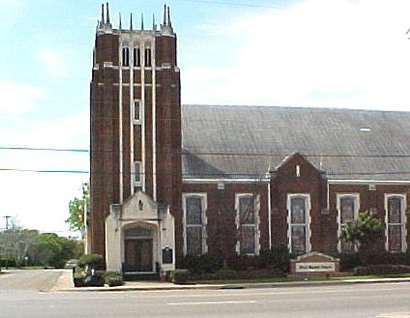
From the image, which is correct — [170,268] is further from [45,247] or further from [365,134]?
[45,247]

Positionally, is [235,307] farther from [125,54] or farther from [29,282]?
[29,282]

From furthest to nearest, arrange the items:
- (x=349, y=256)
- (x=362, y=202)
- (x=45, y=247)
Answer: (x=45, y=247) → (x=362, y=202) → (x=349, y=256)

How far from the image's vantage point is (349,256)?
5172cm

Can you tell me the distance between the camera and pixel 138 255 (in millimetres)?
49094

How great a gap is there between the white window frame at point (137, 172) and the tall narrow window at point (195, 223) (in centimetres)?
385

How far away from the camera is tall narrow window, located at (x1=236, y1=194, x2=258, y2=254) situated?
52.3 metres

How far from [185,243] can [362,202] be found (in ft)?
43.6

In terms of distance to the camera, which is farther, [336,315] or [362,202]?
[362,202]

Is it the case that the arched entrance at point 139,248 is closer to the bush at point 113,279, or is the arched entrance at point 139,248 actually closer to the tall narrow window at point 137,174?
the tall narrow window at point 137,174

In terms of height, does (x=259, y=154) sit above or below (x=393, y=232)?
above

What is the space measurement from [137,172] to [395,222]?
1945cm

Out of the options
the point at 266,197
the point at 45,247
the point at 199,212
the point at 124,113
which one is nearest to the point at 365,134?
the point at 266,197

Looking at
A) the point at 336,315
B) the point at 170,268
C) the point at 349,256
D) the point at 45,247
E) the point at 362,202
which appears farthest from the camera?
the point at 45,247

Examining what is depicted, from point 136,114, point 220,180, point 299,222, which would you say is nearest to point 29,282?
point 136,114
